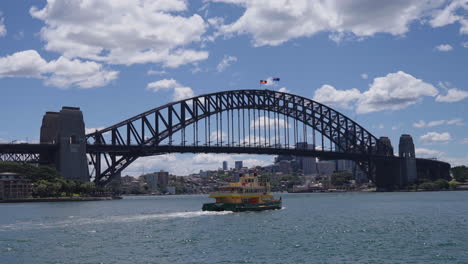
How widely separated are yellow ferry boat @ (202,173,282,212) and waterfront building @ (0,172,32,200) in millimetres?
49811

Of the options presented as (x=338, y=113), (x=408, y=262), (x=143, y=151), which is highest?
(x=338, y=113)

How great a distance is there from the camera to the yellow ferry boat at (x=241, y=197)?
7325 cm

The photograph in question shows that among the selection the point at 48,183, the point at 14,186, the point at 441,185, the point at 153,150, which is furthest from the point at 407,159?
the point at 14,186

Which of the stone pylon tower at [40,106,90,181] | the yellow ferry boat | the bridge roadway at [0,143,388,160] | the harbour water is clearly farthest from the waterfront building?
the yellow ferry boat

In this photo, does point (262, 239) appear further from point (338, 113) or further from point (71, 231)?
point (338, 113)

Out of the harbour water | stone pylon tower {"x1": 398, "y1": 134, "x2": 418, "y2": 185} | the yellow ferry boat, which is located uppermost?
stone pylon tower {"x1": 398, "y1": 134, "x2": 418, "y2": 185}

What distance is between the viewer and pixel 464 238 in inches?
1743

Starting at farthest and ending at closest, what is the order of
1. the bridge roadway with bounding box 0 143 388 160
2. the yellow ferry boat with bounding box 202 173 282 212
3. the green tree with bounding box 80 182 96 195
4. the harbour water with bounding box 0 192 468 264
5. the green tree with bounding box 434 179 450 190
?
1. the green tree with bounding box 434 179 450 190
2. the bridge roadway with bounding box 0 143 388 160
3. the green tree with bounding box 80 182 96 195
4. the yellow ferry boat with bounding box 202 173 282 212
5. the harbour water with bounding box 0 192 468 264

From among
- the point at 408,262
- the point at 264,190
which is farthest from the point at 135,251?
the point at 264,190

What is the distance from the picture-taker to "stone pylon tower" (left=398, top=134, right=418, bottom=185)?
186 metres

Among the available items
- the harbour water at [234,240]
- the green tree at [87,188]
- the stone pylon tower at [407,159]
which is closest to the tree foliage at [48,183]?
the green tree at [87,188]

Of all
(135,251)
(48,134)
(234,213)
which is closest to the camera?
(135,251)

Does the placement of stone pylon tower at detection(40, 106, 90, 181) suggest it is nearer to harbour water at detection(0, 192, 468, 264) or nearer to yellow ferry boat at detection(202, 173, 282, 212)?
yellow ferry boat at detection(202, 173, 282, 212)

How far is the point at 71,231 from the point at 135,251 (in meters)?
13.2
